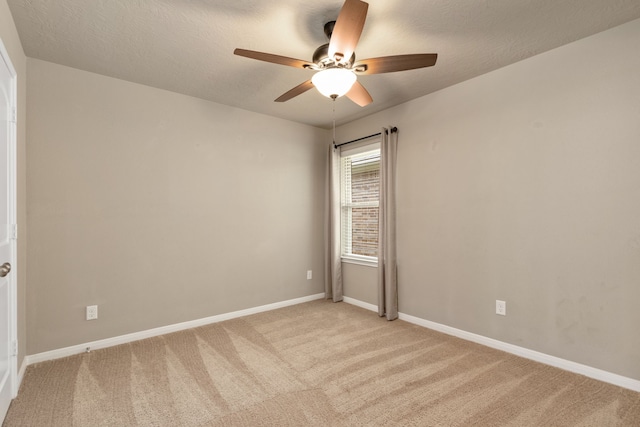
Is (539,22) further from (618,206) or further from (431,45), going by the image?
(618,206)

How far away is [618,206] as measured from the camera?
7.34 feet

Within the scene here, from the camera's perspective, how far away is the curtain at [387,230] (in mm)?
3633

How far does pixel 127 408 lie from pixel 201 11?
255 cm

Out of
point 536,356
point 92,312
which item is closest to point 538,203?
point 536,356

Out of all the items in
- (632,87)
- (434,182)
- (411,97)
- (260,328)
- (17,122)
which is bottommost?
(260,328)

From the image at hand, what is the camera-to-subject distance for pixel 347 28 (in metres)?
1.74

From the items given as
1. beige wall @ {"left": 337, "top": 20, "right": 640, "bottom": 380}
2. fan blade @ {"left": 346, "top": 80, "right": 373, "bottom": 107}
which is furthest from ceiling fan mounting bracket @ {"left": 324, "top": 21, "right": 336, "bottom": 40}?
beige wall @ {"left": 337, "top": 20, "right": 640, "bottom": 380}

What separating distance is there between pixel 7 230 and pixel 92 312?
1.16m

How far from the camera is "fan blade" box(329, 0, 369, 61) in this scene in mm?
1601

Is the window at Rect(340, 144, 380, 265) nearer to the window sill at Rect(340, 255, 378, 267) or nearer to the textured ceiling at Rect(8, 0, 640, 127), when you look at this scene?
the window sill at Rect(340, 255, 378, 267)

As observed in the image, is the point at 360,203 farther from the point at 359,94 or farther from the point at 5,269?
the point at 5,269

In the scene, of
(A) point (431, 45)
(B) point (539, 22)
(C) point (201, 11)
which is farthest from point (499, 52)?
(C) point (201, 11)

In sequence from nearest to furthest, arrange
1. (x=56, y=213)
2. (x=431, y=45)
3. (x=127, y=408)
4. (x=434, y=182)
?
1. (x=127, y=408)
2. (x=431, y=45)
3. (x=56, y=213)
4. (x=434, y=182)

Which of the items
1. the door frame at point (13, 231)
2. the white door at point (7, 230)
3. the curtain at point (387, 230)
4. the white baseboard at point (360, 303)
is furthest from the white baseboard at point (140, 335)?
the curtain at point (387, 230)
